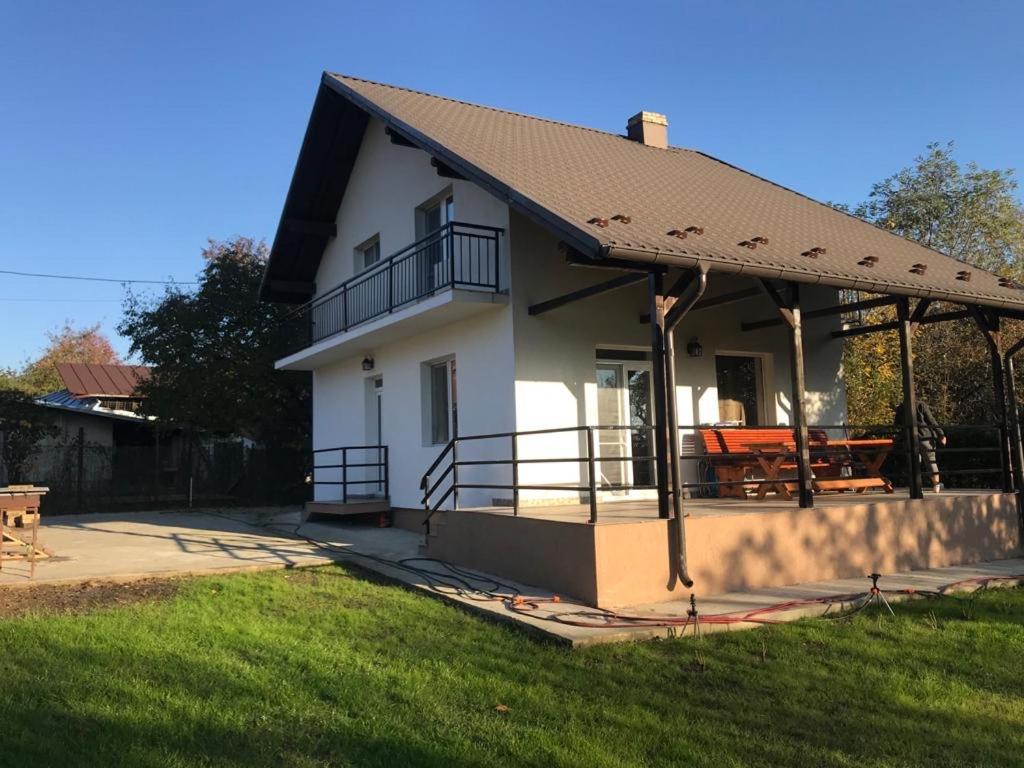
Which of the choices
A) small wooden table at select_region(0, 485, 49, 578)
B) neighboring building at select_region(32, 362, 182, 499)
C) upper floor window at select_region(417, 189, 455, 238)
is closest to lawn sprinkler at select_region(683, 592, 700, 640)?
small wooden table at select_region(0, 485, 49, 578)

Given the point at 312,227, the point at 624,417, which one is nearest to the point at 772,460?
the point at 624,417

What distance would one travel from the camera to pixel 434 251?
510 inches

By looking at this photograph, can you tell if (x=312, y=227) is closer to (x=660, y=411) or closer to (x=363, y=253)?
(x=363, y=253)

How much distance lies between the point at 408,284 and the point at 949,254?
16578 millimetres

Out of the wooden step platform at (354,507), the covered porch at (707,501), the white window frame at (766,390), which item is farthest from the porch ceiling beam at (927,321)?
the wooden step platform at (354,507)

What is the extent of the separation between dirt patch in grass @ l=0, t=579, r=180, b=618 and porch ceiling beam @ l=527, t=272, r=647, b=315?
5504 millimetres

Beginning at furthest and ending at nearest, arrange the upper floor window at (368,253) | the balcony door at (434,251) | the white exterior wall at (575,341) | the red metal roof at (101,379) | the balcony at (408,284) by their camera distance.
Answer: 1. the red metal roof at (101,379)
2. the upper floor window at (368,253)
3. the balcony door at (434,251)
4. the balcony at (408,284)
5. the white exterior wall at (575,341)

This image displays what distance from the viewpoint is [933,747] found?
13.8 feet

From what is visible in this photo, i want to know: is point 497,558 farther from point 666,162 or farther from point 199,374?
point 199,374

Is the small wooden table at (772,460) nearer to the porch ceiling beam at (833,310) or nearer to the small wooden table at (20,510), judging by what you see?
the porch ceiling beam at (833,310)

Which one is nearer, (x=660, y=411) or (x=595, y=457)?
(x=660, y=411)

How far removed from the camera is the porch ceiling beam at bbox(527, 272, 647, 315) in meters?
8.80

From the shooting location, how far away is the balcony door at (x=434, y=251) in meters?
12.0

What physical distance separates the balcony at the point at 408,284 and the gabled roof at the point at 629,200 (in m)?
1.28
